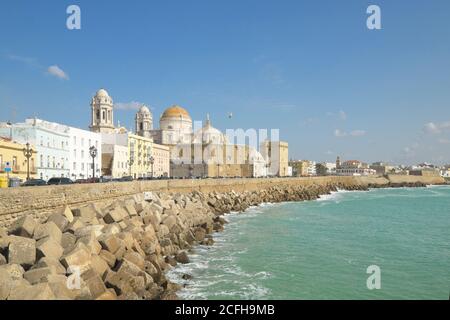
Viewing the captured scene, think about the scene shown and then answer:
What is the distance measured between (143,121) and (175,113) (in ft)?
23.0

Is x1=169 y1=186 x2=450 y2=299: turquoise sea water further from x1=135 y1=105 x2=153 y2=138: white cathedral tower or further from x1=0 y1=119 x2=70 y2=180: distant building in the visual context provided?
x1=135 y1=105 x2=153 y2=138: white cathedral tower

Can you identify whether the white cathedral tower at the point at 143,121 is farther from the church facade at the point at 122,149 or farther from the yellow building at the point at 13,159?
the yellow building at the point at 13,159

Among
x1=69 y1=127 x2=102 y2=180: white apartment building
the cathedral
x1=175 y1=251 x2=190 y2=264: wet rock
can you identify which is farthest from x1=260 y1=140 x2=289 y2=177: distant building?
x1=175 y1=251 x2=190 y2=264: wet rock

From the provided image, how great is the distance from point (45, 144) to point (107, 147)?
1652 centimetres

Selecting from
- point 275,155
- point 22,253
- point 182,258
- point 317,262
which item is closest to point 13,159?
point 182,258

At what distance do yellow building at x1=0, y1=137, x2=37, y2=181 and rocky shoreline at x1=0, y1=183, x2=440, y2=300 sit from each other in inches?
462

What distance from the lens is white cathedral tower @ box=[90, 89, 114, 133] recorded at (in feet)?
214

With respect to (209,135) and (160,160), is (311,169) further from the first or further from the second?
(160,160)

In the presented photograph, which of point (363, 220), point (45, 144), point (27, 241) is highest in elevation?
point (45, 144)

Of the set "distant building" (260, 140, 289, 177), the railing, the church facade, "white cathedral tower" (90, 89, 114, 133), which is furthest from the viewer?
"distant building" (260, 140, 289, 177)

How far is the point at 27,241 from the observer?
12.0 metres

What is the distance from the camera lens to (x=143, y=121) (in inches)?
3322

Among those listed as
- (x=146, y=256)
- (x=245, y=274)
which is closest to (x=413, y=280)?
(x=245, y=274)
